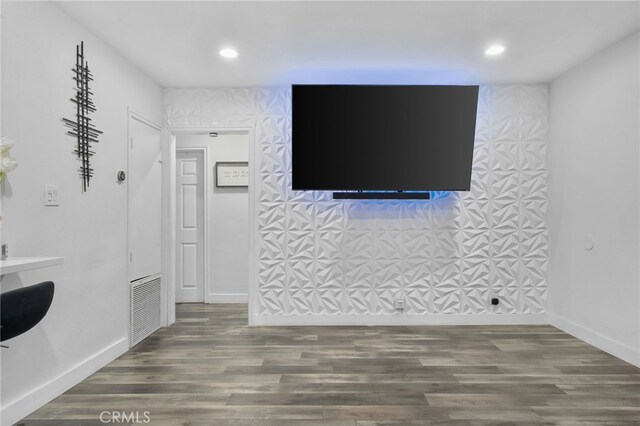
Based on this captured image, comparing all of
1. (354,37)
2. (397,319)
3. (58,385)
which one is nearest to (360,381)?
(397,319)

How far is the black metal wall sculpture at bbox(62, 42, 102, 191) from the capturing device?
2.71 metres

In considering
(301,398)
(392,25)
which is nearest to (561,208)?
(392,25)

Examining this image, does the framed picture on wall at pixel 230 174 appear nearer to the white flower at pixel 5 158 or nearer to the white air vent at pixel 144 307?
the white air vent at pixel 144 307

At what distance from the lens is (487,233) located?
4.09 metres

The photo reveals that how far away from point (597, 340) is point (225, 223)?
169 inches

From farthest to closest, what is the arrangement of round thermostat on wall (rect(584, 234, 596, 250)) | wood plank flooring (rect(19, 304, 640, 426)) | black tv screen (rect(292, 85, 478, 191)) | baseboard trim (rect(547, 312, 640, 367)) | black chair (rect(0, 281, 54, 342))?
black tv screen (rect(292, 85, 478, 191))
round thermostat on wall (rect(584, 234, 596, 250))
baseboard trim (rect(547, 312, 640, 367))
wood plank flooring (rect(19, 304, 640, 426))
black chair (rect(0, 281, 54, 342))

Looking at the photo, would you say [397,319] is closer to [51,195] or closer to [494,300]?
[494,300]

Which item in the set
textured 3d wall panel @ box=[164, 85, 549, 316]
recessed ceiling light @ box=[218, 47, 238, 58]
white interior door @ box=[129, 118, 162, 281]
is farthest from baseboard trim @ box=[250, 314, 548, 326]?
recessed ceiling light @ box=[218, 47, 238, 58]

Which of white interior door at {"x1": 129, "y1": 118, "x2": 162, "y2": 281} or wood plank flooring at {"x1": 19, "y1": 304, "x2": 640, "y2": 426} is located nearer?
wood plank flooring at {"x1": 19, "y1": 304, "x2": 640, "y2": 426}

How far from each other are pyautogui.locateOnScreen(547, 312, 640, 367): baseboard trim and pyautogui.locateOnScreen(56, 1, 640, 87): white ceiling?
247 centimetres

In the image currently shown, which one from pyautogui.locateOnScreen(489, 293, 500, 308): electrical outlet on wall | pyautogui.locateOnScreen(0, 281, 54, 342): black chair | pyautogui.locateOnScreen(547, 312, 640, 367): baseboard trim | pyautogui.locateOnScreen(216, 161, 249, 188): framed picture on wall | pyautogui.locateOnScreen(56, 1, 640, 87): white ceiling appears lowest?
pyautogui.locateOnScreen(547, 312, 640, 367): baseboard trim

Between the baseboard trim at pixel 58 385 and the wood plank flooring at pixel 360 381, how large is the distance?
56mm

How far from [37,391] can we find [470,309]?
3781 mm

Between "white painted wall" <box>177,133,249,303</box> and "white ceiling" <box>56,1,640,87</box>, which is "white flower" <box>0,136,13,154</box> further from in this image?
"white painted wall" <box>177,133,249,303</box>
